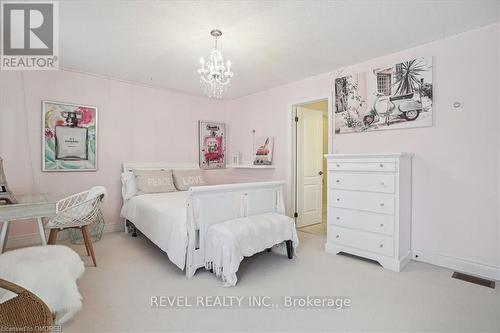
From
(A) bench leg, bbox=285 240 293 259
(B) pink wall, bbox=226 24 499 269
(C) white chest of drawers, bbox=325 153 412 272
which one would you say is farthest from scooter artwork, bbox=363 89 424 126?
(A) bench leg, bbox=285 240 293 259

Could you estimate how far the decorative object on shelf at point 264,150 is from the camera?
455 centimetres

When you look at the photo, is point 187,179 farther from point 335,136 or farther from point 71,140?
point 335,136

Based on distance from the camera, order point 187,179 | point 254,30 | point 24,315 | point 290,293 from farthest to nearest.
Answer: point 187,179 < point 254,30 < point 290,293 < point 24,315

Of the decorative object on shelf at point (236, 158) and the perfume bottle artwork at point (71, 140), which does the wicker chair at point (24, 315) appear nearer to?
the perfume bottle artwork at point (71, 140)

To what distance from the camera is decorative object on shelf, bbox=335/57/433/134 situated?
9.37 feet

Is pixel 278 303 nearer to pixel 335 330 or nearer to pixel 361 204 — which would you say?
pixel 335 330

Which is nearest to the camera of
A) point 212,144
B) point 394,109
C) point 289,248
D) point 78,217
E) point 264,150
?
point 78,217

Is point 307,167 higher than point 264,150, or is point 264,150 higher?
point 264,150

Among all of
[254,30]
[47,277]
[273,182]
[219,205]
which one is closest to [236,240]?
[219,205]

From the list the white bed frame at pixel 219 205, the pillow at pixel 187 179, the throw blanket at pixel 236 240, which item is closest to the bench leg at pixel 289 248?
the throw blanket at pixel 236 240

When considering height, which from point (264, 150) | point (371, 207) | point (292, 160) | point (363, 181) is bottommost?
point (371, 207)

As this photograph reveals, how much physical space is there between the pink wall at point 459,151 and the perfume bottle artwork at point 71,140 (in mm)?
4013

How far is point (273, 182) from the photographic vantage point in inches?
122

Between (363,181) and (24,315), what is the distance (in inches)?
113
